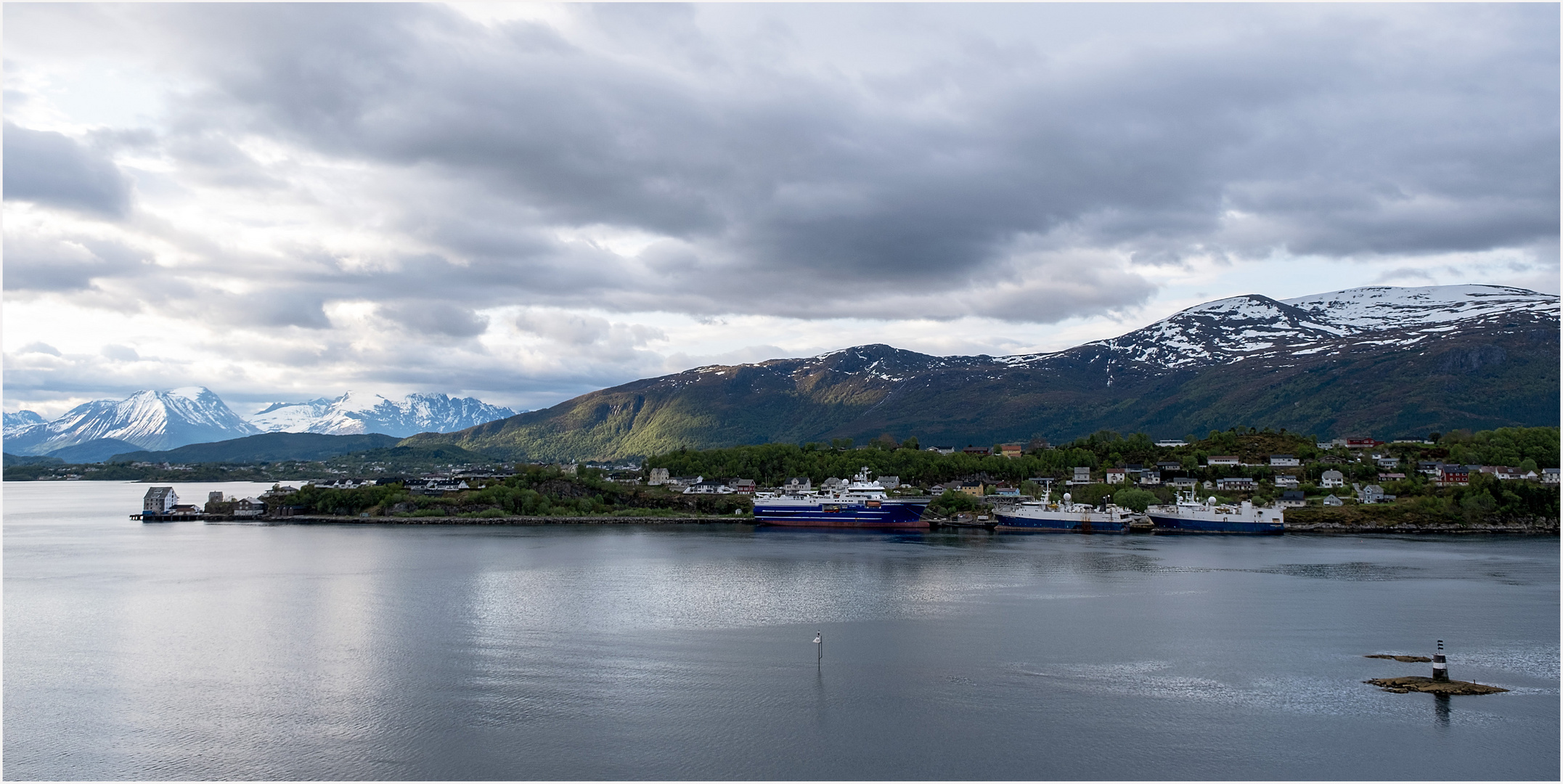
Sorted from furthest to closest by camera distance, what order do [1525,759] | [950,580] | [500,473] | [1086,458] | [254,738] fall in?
1. [500,473]
2. [1086,458]
3. [950,580]
4. [254,738]
5. [1525,759]

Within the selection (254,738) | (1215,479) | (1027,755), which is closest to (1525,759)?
(1027,755)

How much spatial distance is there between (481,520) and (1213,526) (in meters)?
56.5

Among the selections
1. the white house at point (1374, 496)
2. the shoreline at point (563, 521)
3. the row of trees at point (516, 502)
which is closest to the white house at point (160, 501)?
the shoreline at point (563, 521)

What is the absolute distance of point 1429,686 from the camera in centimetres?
2175

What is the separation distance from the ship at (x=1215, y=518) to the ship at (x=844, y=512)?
18.1m

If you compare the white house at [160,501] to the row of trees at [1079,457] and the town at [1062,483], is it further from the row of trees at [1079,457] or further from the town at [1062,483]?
the row of trees at [1079,457]

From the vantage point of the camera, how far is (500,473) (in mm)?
120625

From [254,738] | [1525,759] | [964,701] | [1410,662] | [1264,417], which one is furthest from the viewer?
[1264,417]

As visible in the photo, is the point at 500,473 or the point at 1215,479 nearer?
the point at 1215,479

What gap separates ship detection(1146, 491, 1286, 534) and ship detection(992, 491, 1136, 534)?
253 cm

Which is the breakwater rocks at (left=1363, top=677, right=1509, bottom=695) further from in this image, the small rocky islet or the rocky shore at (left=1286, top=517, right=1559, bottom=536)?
the rocky shore at (left=1286, top=517, right=1559, bottom=536)

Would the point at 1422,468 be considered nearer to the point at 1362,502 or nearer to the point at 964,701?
the point at 1362,502

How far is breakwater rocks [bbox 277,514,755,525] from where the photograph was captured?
77062mm

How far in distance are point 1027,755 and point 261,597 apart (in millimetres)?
30178
